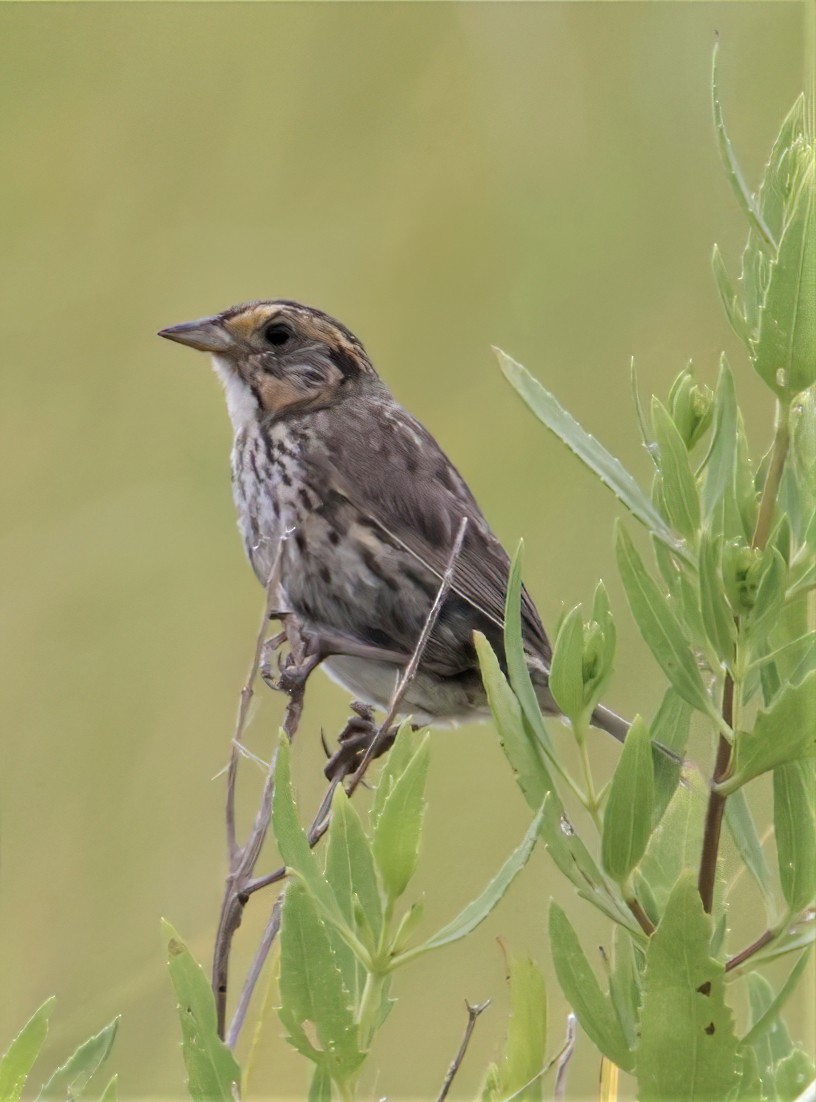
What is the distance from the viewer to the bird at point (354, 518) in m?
2.44

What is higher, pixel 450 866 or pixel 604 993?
pixel 604 993

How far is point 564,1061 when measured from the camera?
127cm

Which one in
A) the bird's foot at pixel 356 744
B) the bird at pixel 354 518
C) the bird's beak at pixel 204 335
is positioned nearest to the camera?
the bird's foot at pixel 356 744

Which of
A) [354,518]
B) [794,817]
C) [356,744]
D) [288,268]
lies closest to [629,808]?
[794,817]

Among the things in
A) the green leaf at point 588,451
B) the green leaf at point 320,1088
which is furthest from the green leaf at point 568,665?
the green leaf at point 320,1088

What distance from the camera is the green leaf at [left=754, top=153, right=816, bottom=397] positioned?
106 cm

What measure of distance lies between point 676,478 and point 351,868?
0.38m

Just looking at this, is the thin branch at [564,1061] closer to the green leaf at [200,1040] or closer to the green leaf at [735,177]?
the green leaf at [200,1040]

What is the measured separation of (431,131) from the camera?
3.35 m

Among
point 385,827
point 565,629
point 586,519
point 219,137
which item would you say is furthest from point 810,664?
point 219,137

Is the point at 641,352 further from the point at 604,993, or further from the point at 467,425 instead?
the point at 604,993

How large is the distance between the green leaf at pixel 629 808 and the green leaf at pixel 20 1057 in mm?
430

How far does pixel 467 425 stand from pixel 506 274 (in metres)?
0.40

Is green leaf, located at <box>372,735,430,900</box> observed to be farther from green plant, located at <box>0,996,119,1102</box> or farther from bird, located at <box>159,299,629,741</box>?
bird, located at <box>159,299,629,741</box>
